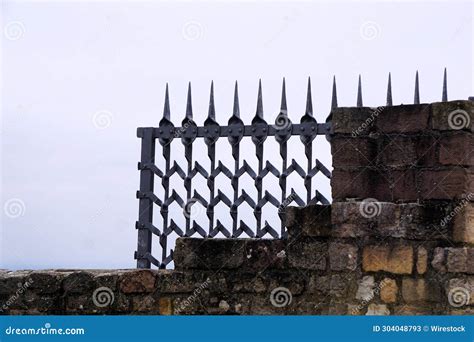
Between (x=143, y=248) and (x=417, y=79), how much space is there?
301 cm

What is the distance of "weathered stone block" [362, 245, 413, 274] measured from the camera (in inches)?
203

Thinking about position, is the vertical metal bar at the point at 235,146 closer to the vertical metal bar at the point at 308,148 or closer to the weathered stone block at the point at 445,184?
the vertical metal bar at the point at 308,148

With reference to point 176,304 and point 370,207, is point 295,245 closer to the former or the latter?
point 370,207

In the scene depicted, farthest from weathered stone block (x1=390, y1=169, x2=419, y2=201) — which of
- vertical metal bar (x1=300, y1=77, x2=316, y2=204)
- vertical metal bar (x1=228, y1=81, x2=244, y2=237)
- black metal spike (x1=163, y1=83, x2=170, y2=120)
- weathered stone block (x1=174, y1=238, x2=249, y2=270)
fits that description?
black metal spike (x1=163, y1=83, x2=170, y2=120)

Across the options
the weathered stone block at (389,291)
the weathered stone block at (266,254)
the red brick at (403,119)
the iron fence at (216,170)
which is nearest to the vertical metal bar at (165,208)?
the iron fence at (216,170)

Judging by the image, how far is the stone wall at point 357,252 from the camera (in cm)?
515

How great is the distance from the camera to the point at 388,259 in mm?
5195

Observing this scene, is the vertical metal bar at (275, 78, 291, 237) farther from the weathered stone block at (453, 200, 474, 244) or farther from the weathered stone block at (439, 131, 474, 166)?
the weathered stone block at (453, 200, 474, 244)

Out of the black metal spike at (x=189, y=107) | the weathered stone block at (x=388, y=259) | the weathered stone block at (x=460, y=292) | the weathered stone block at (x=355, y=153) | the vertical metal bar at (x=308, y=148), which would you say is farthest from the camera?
the black metal spike at (x=189, y=107)

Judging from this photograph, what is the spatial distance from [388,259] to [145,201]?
3291 millimetres

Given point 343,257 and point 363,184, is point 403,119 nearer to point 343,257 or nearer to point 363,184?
point 363,184

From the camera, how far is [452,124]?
5238 mm

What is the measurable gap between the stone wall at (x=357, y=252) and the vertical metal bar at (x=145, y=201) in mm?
2171

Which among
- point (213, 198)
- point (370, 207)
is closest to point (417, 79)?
point (213, 198)
